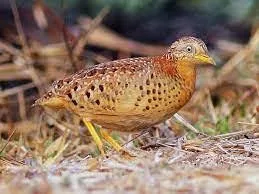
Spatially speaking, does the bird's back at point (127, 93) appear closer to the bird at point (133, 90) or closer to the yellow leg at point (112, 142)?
the bird at point (133, 90)

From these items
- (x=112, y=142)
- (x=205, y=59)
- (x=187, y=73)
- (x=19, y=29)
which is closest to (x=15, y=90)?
(x=19, y=29)

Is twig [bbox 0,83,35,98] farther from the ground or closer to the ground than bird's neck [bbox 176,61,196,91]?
closer to the ground

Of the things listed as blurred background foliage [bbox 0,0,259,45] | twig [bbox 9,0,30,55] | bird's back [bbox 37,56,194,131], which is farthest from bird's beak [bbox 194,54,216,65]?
blurred background foliage [bbox 0,0,259,45]

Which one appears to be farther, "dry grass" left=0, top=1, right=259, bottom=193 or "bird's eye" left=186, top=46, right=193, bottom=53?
"bird's eye" left=186, top=46, right=193, bottom=53

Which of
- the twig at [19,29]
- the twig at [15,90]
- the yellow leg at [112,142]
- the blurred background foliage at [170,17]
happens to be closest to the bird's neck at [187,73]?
the yellow leg at [112,142]

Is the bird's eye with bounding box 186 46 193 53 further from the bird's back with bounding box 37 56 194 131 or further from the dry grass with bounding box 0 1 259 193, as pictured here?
the dry grass with bounding box 0 1 259 193

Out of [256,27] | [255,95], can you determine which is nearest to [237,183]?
[255,95]
